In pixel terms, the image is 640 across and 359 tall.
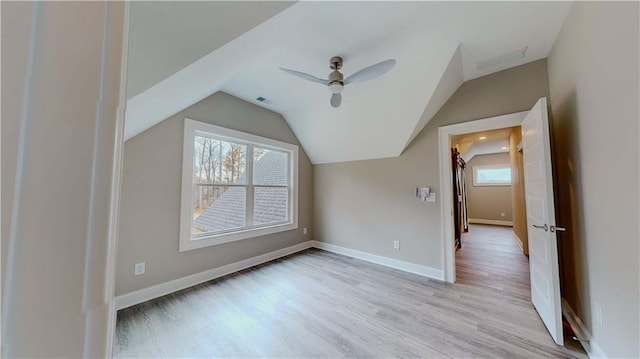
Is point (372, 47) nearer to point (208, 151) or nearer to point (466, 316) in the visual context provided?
point (208, 151)

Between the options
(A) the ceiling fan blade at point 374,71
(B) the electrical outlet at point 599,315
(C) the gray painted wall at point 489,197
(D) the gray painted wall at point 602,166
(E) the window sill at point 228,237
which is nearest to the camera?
(D) the gray painted wall at point 602,166

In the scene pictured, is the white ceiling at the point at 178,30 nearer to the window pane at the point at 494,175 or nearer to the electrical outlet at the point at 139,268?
the electrical outlet at the point at 139,268

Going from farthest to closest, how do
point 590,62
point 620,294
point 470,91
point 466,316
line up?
point 470,91, point 466,316, point 590,62, point 620,294

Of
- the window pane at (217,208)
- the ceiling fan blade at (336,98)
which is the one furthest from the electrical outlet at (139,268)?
the ceiling fan blade at (336,98)

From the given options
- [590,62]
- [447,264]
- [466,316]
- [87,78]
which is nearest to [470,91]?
[590,62]

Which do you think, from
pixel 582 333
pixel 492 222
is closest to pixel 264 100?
pixel 582 333

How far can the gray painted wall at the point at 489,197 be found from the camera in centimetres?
696

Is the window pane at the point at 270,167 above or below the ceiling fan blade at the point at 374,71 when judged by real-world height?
below

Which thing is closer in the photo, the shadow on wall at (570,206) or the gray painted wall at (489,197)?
the shadow on wall at (570,206)

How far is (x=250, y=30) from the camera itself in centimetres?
128

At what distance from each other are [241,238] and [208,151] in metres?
1.32

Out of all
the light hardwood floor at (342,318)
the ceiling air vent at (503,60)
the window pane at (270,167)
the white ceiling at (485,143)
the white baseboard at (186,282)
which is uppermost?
the ceiling air vent at (503,60)

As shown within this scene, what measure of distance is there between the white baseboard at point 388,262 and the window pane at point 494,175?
6.08 metres

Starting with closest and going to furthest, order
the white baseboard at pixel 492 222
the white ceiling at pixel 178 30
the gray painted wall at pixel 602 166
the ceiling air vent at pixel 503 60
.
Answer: the white ceiling at pixel 178 30
the gray painted wall at pixel 602 166
the ceiling air vent at pixel 503 60
the white baseboard at pixel 492 222
